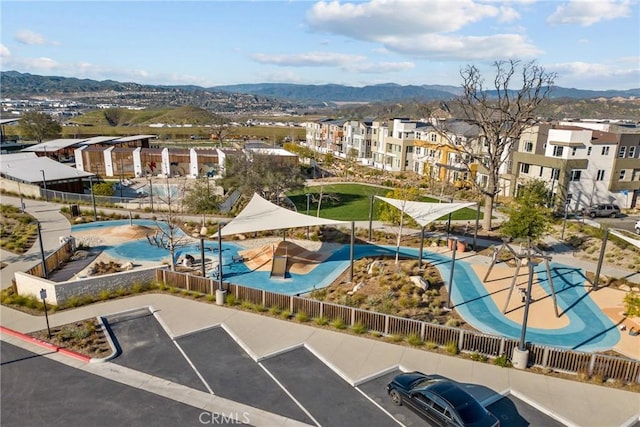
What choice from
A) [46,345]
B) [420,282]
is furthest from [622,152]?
[46,345]

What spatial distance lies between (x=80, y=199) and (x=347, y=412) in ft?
135

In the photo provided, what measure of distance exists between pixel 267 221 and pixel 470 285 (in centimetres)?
1237

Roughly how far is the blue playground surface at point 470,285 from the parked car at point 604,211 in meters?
19.2

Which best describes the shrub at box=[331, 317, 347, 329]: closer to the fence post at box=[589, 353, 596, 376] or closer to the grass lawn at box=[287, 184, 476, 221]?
the fence post at box=[589, 353, 596, 376]

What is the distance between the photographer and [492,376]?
15.2 metres

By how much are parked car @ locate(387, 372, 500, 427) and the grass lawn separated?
24.9m

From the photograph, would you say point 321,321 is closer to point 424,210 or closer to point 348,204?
point 424,210

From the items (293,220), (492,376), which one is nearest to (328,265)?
(293,220)

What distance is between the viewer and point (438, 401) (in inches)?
485

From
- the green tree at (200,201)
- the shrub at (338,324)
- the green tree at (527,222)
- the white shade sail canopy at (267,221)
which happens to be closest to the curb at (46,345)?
the white shade sail canopy at (267,221)

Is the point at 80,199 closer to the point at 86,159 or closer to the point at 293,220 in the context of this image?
the point at 86,159

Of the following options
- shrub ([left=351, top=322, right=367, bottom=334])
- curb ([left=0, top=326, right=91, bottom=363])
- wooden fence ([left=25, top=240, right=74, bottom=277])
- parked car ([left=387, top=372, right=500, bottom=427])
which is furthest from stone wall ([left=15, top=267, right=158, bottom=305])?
parked car ([left=387, top=372, right=500, bottom=427])

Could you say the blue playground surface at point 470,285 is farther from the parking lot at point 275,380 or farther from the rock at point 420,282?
the parking lot at point 275,380

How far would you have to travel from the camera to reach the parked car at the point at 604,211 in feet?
139
